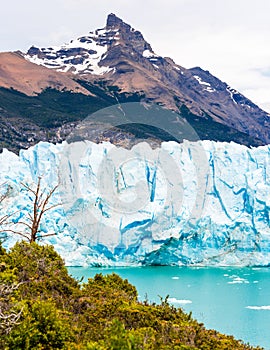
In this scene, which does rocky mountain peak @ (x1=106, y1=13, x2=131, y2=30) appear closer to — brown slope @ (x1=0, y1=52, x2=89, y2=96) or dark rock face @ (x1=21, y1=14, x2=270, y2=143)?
dark rock face @ (x1=21, y1=14, x2=270, y2=143)

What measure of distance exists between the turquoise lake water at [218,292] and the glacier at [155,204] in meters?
0.65

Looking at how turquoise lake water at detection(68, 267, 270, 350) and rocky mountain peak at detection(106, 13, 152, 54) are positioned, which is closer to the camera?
turquoise lake water at detection(68, 267, 270, 350)

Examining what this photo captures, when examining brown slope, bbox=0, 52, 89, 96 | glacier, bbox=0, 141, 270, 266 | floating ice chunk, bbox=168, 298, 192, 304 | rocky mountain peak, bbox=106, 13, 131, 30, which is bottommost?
floating ice chunk, bbox=168, 298, 192, 304

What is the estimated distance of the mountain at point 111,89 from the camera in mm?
50688

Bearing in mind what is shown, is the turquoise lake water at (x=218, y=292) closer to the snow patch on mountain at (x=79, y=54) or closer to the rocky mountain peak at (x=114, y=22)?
the snow patch on mountain at (x=79, y=54)

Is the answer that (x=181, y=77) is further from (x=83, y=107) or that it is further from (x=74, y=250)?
(x=74, y=250)

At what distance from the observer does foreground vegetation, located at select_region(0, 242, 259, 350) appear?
3.48 metres

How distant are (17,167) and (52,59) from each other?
80662 millimetres

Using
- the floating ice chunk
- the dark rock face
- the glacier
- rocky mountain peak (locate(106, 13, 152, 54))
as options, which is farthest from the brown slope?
the floating ice chunk

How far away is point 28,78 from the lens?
65.1m

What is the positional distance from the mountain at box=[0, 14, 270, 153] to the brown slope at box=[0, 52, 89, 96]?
118mm

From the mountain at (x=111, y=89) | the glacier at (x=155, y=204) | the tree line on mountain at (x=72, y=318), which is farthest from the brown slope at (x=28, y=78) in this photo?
the tree line on mountain at (x=72, y=318)

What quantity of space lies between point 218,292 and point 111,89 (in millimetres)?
63890

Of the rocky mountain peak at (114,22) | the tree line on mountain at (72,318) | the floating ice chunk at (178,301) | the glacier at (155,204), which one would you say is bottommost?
the floating ice chunk at (178,301)
